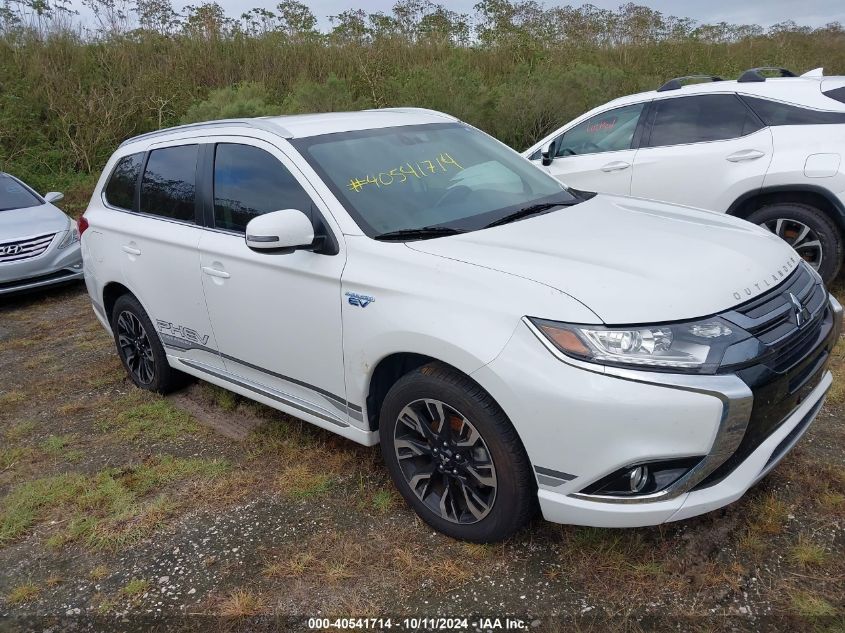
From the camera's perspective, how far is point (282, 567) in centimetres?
282

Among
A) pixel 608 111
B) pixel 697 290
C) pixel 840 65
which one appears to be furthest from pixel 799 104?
pixel 840 65

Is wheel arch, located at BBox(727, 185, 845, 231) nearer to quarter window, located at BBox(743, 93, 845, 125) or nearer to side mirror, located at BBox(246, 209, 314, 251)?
quarter window, located at BBox(743, 93, 845, 125)

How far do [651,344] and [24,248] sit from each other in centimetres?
732

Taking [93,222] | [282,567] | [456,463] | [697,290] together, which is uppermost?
[697,290]

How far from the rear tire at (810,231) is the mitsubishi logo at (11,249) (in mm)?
7383

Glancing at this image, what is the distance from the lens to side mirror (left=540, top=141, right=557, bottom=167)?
6.46m

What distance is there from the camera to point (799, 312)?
2598 millimetres

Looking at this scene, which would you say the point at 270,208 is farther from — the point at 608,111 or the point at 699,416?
the point at 608,111

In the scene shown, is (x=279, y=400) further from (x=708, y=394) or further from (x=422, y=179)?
(x=708, y=394)

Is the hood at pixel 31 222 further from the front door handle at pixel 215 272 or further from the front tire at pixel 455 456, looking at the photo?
the front tire at pixel 455 456

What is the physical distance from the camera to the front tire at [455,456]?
2516 millimetres

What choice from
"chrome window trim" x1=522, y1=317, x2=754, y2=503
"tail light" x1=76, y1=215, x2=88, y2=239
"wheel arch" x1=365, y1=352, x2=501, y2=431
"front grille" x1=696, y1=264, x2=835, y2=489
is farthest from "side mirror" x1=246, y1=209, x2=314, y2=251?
"tail light" x1=76, y1=215, x2=88, y2=239

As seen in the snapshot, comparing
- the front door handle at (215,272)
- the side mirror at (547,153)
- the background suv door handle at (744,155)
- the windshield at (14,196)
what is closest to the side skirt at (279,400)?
the front door handle at (215,272)

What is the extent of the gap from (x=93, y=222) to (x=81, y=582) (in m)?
2.66
